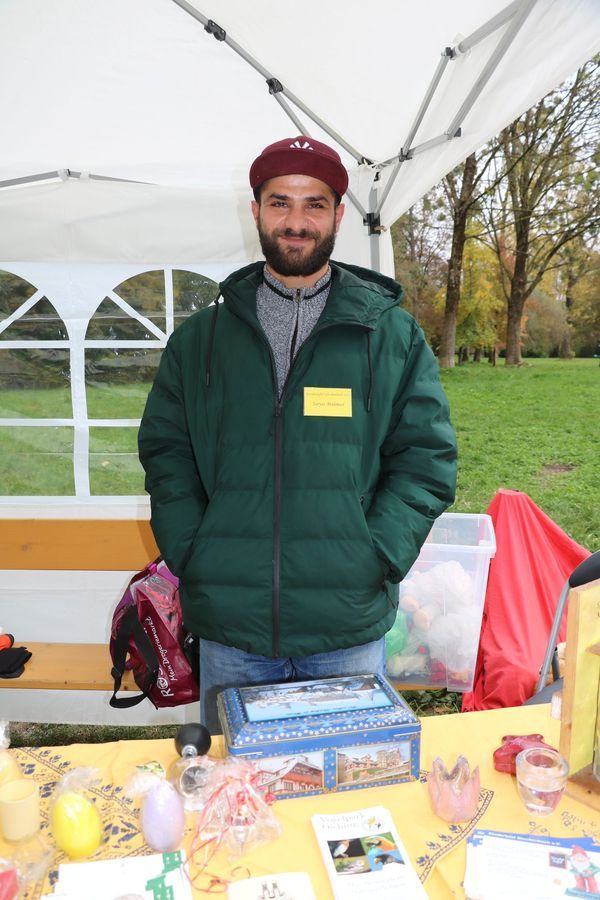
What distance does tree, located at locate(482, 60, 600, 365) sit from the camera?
12.2 m

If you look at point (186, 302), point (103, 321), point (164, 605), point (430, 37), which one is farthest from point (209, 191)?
point (164, 605)

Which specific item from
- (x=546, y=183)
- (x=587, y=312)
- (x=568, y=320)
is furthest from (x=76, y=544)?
(x=568, y=320)

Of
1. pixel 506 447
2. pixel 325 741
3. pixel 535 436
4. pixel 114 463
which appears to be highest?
pixel 114 463

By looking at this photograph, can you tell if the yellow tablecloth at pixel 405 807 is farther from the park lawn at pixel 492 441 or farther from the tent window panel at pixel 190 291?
the tent window panel at pixel 190 291

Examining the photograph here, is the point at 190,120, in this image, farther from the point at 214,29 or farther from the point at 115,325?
the point at 115,325

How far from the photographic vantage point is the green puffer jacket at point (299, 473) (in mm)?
1671

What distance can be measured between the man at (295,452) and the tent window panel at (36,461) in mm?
2131

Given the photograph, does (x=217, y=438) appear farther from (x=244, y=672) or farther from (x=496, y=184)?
(x=496, y=184)

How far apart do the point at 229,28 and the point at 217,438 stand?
176 centimetres

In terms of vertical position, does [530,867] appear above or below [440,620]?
above

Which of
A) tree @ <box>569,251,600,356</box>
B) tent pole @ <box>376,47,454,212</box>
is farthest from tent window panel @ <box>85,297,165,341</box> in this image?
tree @ <box>569,251,600,356</box>

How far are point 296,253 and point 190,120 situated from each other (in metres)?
1.61

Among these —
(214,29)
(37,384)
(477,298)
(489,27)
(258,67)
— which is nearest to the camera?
(489,27)

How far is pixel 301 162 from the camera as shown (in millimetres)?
1757
